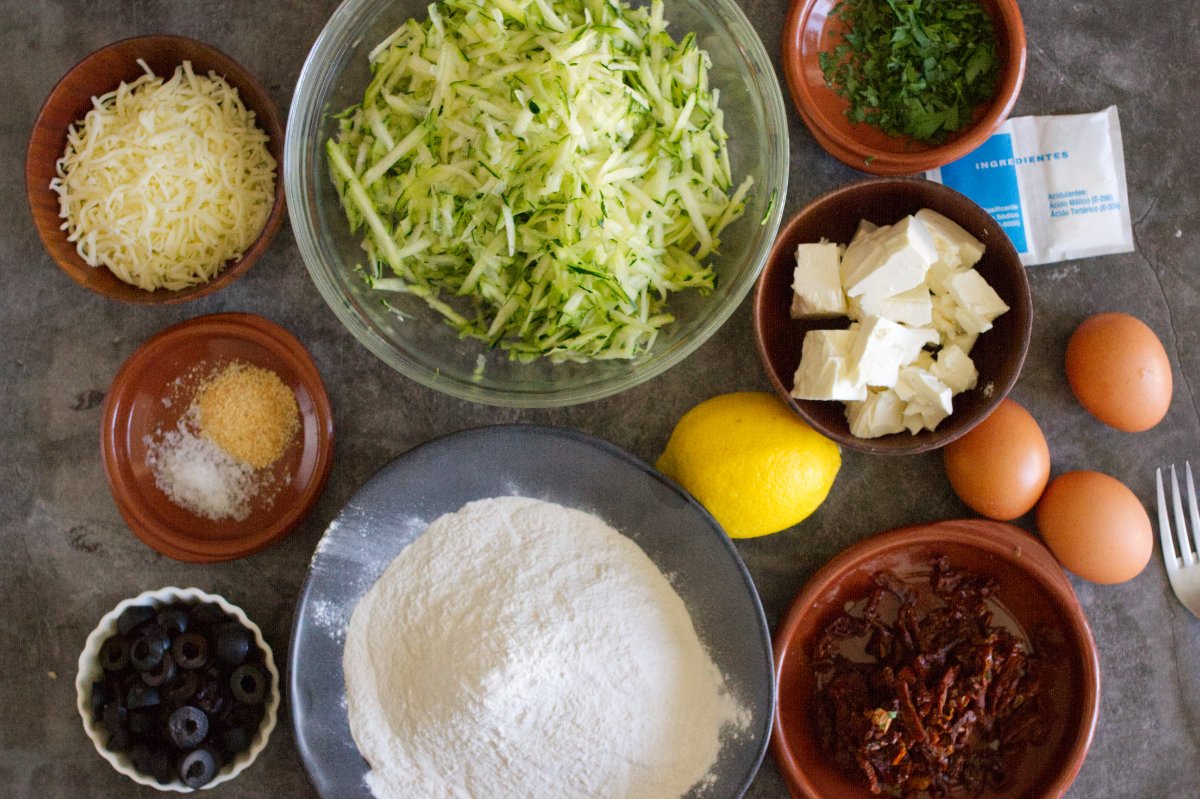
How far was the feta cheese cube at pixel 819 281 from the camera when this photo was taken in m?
1.50

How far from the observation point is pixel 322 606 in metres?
1.52

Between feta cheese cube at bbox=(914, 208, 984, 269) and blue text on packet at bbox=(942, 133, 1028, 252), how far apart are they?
176mm

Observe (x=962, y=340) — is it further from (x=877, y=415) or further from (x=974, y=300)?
(x=877, y=415)

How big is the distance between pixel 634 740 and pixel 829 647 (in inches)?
15.7

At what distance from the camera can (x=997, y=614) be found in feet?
5.39

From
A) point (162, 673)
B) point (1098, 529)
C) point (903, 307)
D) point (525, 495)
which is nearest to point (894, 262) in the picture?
point (903, 307)

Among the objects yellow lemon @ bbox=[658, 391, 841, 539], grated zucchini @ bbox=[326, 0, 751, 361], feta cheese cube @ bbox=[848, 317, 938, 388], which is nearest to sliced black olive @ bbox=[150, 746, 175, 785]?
grated zucchini @ bbox=[326, 0, 751, 361]

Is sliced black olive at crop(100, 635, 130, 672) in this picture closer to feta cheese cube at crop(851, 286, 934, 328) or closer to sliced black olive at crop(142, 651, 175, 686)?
sliced black olive at crop(142, 651, 175, 686)

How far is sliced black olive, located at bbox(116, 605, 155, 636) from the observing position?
1553mm

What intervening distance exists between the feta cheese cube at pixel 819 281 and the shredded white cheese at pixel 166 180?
93 cm

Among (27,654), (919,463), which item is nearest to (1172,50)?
(919,463)

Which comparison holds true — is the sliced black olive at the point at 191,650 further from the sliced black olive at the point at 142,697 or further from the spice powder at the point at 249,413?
the spice powder at the point at 249,413

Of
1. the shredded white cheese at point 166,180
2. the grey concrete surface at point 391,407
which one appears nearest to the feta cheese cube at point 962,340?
the grey concrete surface at point 391,407

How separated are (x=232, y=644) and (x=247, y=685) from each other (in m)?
0.07
